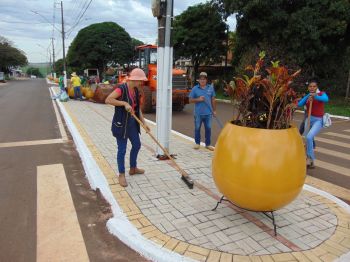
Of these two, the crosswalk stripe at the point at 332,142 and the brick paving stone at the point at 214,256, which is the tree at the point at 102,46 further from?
the brick paving stone at the point at 214,256

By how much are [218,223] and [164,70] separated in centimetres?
319

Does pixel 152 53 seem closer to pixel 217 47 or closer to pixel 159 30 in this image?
pixel 159 30

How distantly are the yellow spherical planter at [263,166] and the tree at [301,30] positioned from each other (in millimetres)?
11735

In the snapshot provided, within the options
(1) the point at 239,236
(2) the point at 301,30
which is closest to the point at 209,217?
(1) the point at 239,236

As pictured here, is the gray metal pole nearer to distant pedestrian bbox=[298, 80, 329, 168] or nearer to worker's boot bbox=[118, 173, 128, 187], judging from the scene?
worker's boot bbox=[118, 173, 128, 187]

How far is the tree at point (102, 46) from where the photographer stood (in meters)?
50.2

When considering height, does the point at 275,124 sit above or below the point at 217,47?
below

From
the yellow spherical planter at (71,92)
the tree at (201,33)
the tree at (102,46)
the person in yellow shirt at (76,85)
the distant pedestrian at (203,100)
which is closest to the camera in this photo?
the distant pedestrian at (203,100)

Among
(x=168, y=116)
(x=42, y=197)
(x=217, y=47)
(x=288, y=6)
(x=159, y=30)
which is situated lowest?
(x=42, y=197)

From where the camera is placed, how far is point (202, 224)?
370 centimetres

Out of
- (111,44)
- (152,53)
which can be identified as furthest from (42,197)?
(111,44)

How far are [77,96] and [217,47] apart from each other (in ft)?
39.8

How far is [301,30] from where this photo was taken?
617 inches

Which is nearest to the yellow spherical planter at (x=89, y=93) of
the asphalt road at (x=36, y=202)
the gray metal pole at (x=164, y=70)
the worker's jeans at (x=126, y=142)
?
the asphalt road at (x=36, y=202)
